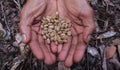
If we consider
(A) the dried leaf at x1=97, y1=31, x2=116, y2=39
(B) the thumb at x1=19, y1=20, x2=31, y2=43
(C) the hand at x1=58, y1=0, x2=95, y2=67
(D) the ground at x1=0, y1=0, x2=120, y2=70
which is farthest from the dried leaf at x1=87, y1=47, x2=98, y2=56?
(B) the thumb at x1=19, y1=20, x2=31, y2=43

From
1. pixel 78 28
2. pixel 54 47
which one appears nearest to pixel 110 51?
pixel 78 28

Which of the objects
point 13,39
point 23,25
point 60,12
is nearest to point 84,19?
point 60,12

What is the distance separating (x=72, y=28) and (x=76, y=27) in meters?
0.03

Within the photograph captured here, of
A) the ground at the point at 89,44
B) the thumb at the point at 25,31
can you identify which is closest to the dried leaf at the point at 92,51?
the ground at the point at 89,44

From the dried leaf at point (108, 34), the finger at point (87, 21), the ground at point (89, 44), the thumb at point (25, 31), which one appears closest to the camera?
the thumb at point (25, 31)

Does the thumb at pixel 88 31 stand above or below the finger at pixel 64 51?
above

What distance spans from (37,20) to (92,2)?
622 millimetres

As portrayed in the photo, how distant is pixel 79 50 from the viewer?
68.6 inches

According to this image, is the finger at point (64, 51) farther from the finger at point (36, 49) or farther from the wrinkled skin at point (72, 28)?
the finger at point (36, 49)

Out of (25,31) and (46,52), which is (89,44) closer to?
(46,52)

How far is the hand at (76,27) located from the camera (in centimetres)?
173

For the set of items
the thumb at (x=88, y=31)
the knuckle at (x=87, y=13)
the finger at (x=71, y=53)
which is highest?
the knuckle at (x=87, y=13)

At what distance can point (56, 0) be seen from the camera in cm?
203

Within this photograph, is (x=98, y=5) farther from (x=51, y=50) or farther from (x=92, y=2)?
(x=51, y=50)
